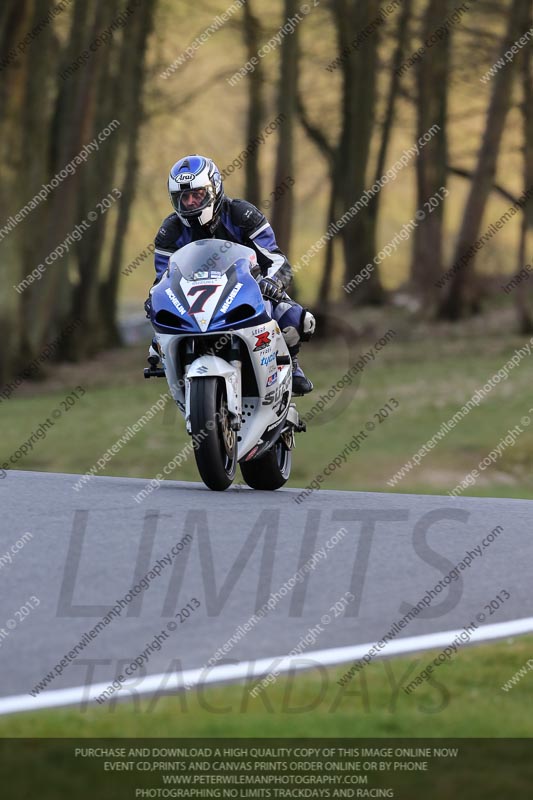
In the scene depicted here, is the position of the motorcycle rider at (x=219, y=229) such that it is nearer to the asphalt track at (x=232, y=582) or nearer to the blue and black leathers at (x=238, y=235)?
the blue and black leathers at (x=238, y=235)

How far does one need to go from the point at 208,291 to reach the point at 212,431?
102 centimetres

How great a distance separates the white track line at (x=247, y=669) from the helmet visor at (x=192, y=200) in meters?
4.23

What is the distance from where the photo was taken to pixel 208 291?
32.3ft

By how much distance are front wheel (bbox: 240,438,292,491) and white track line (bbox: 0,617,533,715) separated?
15.2 feet

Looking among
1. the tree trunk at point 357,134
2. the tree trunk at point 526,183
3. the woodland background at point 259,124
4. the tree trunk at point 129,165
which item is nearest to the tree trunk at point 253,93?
the woodland background at point 259,124

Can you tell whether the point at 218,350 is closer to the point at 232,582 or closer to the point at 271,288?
the point at 271,288

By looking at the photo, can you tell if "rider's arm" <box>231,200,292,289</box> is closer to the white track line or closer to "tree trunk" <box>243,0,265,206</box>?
the white track line

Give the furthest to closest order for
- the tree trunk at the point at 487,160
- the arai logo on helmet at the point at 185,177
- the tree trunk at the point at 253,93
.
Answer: the tree trunk at the point at 253,93, the tree trunk at the point at 487,160, the arai logo on helmet at the point at 185,177

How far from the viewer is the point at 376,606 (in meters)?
7.02

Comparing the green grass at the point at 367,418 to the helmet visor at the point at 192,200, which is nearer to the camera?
the helmet visor at the point at 192,200

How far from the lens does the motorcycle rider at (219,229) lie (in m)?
9.94
